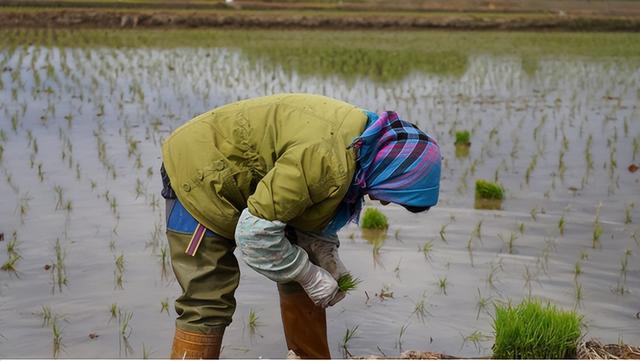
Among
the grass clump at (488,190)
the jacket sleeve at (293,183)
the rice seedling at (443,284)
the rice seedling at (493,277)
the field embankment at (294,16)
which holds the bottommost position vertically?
the rice seedling at (443,284)

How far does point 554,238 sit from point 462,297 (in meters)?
1.27

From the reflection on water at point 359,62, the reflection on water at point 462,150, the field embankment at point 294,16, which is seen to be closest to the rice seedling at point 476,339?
the reflection on water at point 462,150

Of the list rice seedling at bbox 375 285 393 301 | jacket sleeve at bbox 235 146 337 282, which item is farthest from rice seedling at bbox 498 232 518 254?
jacket sleeve at bbox 235 146 337 282

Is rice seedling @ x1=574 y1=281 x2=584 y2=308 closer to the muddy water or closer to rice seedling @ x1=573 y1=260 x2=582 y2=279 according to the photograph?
the muddy water

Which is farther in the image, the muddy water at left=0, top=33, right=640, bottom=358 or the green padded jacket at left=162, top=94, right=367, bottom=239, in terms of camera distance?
the muddy water at left=0, top=33, right=640, bottom=358

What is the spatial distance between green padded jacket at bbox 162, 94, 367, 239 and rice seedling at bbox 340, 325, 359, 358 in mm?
991

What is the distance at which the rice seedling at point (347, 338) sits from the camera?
369 cm

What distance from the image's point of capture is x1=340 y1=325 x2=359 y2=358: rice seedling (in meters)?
3.69

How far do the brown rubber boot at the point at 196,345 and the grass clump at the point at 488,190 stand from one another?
370cm

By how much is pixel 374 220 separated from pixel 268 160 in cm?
288

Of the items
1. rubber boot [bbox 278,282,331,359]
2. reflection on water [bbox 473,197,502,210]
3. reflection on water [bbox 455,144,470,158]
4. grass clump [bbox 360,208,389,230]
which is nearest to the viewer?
rubber boot [bbox 278,282,331,359]

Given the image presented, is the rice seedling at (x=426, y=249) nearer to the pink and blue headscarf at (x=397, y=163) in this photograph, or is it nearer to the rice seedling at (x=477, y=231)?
the rice seedling at (x=477, y=231)

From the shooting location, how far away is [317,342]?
3.19 m

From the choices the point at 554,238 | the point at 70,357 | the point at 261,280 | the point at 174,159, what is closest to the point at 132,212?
the point at 261,280
